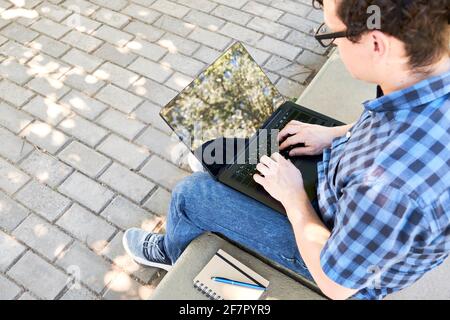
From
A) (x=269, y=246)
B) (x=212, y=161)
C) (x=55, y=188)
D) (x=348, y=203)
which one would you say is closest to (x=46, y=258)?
(x=55, y=188)

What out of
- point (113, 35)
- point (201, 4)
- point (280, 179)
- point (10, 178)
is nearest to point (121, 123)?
point (10, 178)

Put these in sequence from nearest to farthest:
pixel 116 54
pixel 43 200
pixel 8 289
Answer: pixel 8 289, pixel 43 200, pixel 116 54

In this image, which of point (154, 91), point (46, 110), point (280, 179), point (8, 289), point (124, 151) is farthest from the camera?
point (154, 91)

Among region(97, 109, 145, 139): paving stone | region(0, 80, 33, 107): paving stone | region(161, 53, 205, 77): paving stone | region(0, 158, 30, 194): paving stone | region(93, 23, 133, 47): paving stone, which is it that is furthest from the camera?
region(93, 23, 133, 47): paving stone

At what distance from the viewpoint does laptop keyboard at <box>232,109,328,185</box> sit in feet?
6.39

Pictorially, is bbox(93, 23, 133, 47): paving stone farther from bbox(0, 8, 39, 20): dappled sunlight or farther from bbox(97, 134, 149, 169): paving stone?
bbox(97, 134, 149, 169): paving stone

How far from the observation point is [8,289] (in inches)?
96.7

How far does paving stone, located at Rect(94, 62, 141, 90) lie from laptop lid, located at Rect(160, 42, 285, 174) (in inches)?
44.5

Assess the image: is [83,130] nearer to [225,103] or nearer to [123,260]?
[123,260]

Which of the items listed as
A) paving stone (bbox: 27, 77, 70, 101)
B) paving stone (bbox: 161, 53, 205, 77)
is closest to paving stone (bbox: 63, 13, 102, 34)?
A: paving stone (bbox: 27, 77, 70, 101)

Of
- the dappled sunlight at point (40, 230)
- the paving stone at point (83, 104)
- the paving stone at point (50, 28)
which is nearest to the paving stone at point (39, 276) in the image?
the dappled sunlight at point (40, 230)

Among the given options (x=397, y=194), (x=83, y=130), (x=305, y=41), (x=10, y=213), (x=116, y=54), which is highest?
(x=397, y=194)

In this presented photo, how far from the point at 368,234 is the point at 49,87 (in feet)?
9.32
